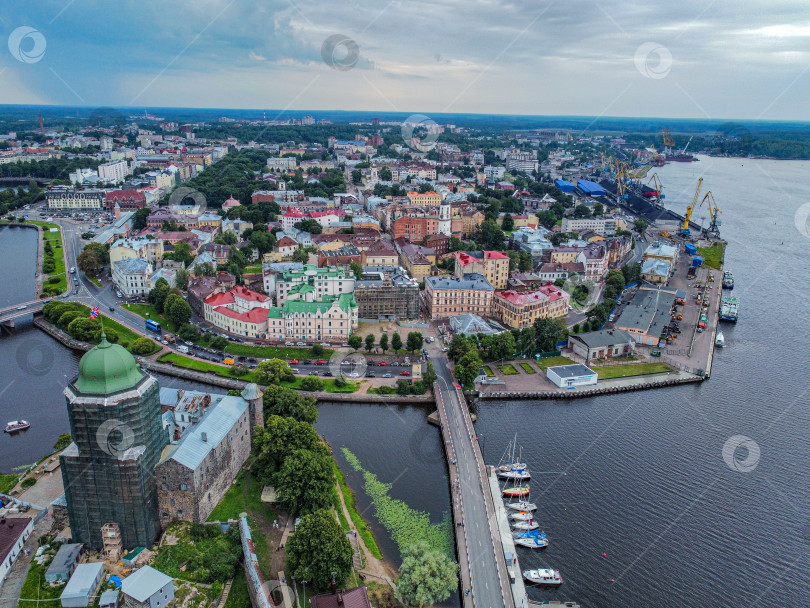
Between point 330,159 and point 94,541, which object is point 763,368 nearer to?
point 94,541

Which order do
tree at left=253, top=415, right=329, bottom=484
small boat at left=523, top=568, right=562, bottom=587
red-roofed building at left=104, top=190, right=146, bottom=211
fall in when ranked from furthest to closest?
red-roofed building at left=104, top=190, right=146, bottom=211
tree at left=253, top=415, right=329, bottom=484
small boat at left=523, top=568, right=562, bottom=587

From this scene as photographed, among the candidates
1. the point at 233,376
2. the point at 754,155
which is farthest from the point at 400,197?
the point at 754,155

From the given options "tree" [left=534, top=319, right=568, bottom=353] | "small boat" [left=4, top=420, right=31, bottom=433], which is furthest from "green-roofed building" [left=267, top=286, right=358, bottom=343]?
"small boat" [left=4, top=420, right=31, bottom=433]

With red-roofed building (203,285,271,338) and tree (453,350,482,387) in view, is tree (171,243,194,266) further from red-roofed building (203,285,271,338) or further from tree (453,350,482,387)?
tree (453,350,482,387)

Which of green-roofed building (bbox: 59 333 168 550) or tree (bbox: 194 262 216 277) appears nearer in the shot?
green-roofed building (bbox: 59 333 168 550)

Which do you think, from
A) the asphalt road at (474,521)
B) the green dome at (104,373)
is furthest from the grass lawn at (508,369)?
the green dome at (104,373)
